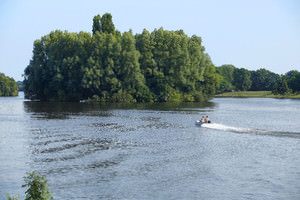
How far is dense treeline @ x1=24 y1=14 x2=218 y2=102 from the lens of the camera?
399 feet

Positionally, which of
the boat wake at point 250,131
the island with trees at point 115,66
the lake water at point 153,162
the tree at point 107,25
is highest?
the tree at point 107,25

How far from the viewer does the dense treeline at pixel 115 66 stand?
12150cm

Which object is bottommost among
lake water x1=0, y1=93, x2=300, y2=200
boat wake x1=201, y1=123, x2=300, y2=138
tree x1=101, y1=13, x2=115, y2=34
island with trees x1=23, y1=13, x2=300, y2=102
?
lake water x1=0, y1=93, x2=300, y2=200

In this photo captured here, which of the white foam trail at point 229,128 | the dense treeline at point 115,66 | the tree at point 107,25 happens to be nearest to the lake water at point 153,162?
the white foam trail at point 229,128

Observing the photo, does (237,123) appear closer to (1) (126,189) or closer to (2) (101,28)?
(1) (126,189)

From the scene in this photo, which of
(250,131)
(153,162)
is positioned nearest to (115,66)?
(250,131)

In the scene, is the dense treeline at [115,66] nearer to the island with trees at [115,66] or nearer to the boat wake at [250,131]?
the island with trees at [115,66]

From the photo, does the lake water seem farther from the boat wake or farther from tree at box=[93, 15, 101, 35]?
tree at box=[93, 15, 101, 35]

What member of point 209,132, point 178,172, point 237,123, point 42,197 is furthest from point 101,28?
point 42,197

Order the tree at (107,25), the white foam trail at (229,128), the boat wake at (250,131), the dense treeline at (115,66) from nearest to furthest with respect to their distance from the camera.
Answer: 1. the boat wake at (250,131)
2. the white foam trail at (229,128)
3. the dense treeline at (115,66)
4. the tree at (107,25)

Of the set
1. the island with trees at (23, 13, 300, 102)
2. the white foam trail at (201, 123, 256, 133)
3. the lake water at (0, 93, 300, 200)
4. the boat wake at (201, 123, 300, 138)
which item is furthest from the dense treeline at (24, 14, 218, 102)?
the lake water at (0, 93, 300, 200)

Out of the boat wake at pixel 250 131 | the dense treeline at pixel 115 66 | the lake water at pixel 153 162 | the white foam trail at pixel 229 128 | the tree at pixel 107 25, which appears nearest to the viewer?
the lake water at pixel 153 162

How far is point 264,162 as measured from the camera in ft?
112

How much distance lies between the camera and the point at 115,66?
122 metres
